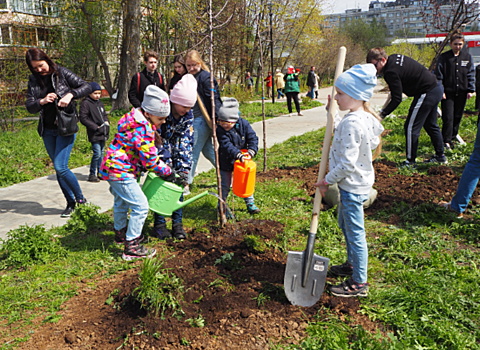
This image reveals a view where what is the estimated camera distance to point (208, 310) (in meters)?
2.81

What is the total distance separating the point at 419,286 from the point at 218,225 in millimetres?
2117

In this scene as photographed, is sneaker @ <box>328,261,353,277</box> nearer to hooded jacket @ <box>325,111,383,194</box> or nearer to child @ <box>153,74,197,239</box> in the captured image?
hooded jacket @ <box>325,111,383,194</box>

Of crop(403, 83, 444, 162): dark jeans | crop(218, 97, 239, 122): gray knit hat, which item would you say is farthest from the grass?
crop(403, 83, 444, 162): dark jeans

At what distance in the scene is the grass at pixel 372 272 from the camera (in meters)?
2.52

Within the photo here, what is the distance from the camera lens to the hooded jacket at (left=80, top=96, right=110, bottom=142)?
6.41m

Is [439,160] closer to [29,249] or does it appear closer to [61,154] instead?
[61,154]

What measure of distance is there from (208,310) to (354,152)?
5.09ft

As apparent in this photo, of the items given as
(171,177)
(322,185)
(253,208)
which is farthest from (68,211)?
(322,185)

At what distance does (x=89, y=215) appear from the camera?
4.53 metres

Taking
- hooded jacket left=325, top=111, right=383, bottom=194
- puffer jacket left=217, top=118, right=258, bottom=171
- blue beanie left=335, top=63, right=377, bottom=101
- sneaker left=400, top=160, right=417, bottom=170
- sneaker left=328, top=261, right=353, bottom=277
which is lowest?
sneaker left=328, top=261, right=353, bottom=277

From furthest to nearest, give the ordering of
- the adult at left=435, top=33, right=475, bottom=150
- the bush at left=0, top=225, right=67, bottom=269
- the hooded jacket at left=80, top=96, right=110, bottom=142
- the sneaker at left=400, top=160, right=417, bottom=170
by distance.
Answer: the adult at left=435, top=33, right=475, bottom=150 < the hooded jacket at left=80, top=96, right=110, bottom=142 < the sneaker at left=400, top=160, right=417, bottom=170 < the bush at left=0, top=225, right=67, bottom=269

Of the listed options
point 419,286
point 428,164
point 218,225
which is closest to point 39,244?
point 218,225

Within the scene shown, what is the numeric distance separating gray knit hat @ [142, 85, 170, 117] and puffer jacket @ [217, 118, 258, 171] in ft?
3.48

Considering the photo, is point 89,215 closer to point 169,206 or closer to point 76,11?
point 169,206
